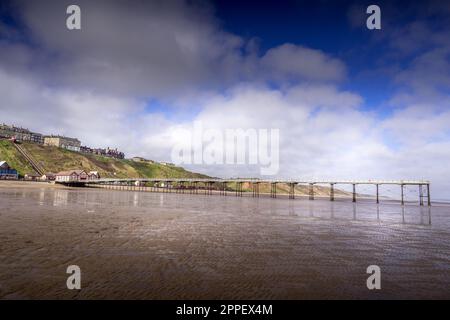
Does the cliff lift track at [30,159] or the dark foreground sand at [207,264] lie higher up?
the cliff lift track at [30,159]

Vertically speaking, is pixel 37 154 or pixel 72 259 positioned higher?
pixel 37 154

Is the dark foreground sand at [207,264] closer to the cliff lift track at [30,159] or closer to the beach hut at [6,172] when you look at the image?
the beach hut at [6,172]

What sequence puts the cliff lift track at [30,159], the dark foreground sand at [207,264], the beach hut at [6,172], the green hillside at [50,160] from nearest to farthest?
the dark foreground sand at [207,264], the beach hut at [6,172], the green hillside at [50,160], the cliff lift track at [30,159]

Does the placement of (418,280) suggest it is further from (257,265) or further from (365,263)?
(257,265)

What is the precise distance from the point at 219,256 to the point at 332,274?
4409 mm

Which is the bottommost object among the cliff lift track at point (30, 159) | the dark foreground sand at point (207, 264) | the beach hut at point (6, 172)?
the dark foreground sand at point (207, 264)

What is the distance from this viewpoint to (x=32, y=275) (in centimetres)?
805

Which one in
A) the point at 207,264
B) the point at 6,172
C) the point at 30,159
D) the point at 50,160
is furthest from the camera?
the point at 50,160

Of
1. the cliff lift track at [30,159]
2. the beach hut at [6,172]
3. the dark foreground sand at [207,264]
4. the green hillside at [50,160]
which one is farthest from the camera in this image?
the cliff lift track at [30,159]

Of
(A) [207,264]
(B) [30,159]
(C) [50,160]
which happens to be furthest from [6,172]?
(A) [207,264]

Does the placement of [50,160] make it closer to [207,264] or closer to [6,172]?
[6,172]

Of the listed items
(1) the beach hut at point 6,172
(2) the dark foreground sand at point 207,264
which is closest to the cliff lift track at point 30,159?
(1) the beach hut at point 6,172

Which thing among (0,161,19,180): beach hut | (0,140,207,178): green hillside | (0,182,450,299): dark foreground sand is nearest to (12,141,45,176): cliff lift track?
(0,140,207,178): green hillside
